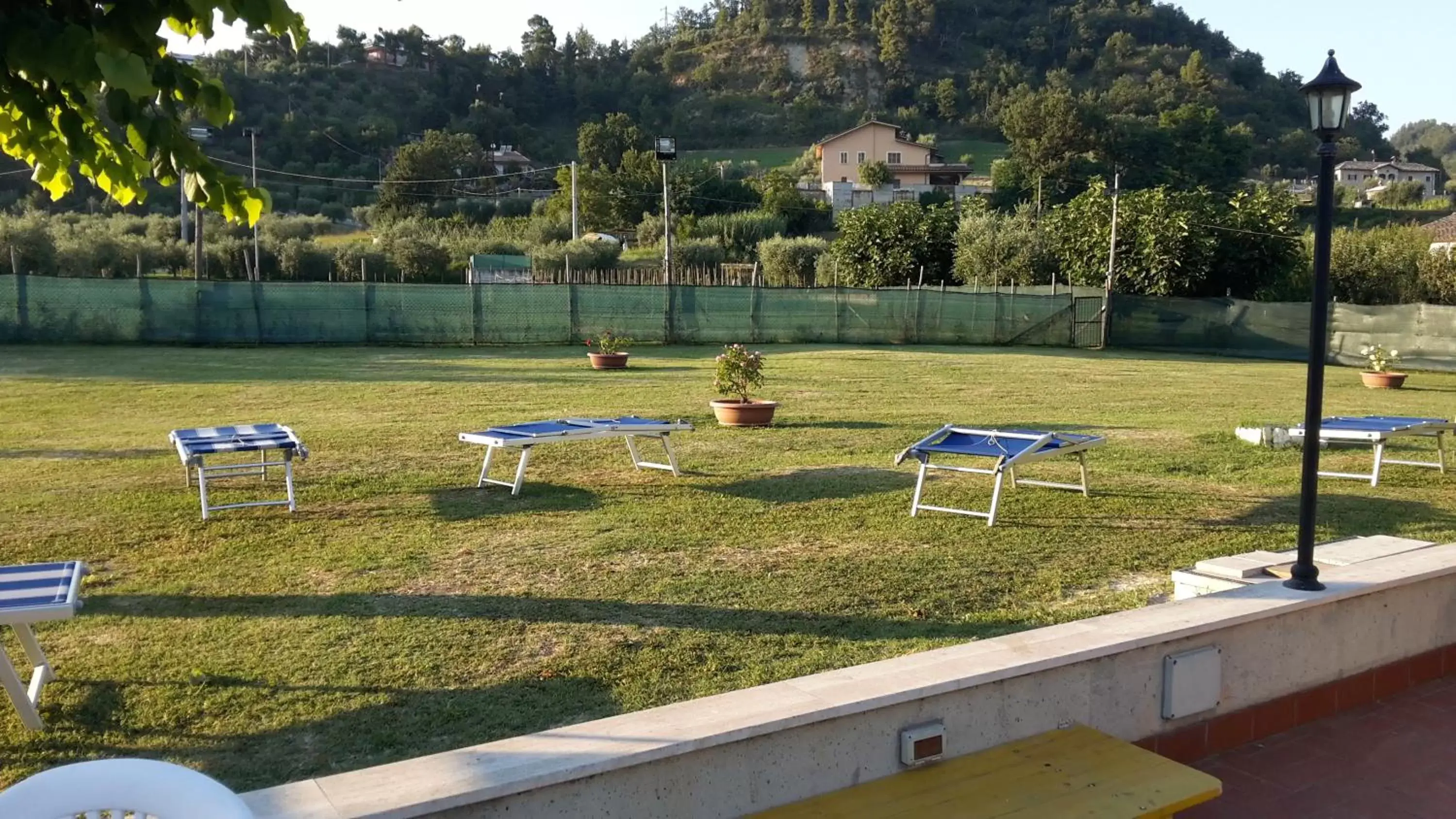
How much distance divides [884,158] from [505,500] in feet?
301

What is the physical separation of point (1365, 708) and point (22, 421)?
37.6 feet

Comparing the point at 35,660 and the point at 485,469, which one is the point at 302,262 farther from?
the point at 35,660

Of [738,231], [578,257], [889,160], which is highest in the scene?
[889,160]

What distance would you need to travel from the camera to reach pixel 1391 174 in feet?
374

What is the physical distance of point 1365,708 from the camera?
393 centimetres

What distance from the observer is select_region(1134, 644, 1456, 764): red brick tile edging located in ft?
11.4

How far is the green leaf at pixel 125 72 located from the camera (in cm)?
217

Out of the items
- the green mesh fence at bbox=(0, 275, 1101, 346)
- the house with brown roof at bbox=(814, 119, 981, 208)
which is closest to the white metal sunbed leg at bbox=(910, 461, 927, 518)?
the green mesh fence at bbox=(0, 275, 1101, 346)

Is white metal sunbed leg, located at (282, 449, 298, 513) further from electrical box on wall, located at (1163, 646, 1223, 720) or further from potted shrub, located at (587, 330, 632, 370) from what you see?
potted shrub, located at (587, 330, 632, 370)

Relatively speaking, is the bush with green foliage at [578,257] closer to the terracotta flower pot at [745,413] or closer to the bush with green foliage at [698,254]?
the bush with green foliage at [698,254]

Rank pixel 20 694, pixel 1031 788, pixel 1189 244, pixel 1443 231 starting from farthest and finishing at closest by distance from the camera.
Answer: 1. pixel 1443 231
2. pixel 1189 244
3. pixel 20 694
4. pixel 1031 788

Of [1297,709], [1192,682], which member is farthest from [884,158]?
[1192,682]

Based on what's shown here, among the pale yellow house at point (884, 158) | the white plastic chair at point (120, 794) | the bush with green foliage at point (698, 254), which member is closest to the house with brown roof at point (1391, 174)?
the pale yellow house at point (884, 158)

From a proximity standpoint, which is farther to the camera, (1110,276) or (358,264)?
(358,264)
